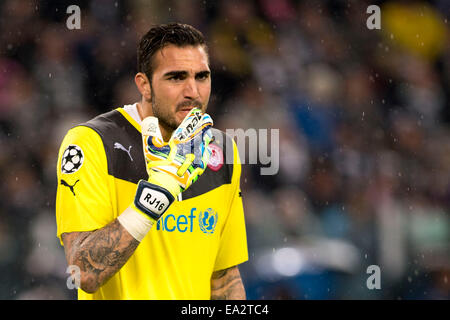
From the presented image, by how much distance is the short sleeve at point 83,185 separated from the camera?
104 inches

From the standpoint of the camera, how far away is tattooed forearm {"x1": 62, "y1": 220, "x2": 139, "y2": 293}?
2.51m

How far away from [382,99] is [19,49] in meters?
3.82

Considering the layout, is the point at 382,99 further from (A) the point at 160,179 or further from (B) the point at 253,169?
(A) the point at 160,179

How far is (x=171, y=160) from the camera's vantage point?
2.57 metres

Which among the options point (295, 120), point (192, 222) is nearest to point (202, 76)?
point (192, 222)

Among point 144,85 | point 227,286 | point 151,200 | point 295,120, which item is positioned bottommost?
point 227,286

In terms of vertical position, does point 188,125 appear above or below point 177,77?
below

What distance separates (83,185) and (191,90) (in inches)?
25.7

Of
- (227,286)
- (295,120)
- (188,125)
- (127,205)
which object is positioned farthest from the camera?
(295,120)

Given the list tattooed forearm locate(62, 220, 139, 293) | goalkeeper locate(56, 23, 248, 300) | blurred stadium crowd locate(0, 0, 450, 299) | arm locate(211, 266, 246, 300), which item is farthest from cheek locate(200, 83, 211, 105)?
blurred stadium crowd locate(0, 0, 450, 299)

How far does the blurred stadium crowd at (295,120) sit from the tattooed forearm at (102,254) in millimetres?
2986

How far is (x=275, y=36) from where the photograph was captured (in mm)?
6812

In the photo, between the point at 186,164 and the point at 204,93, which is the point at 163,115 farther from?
the point at 186,164
